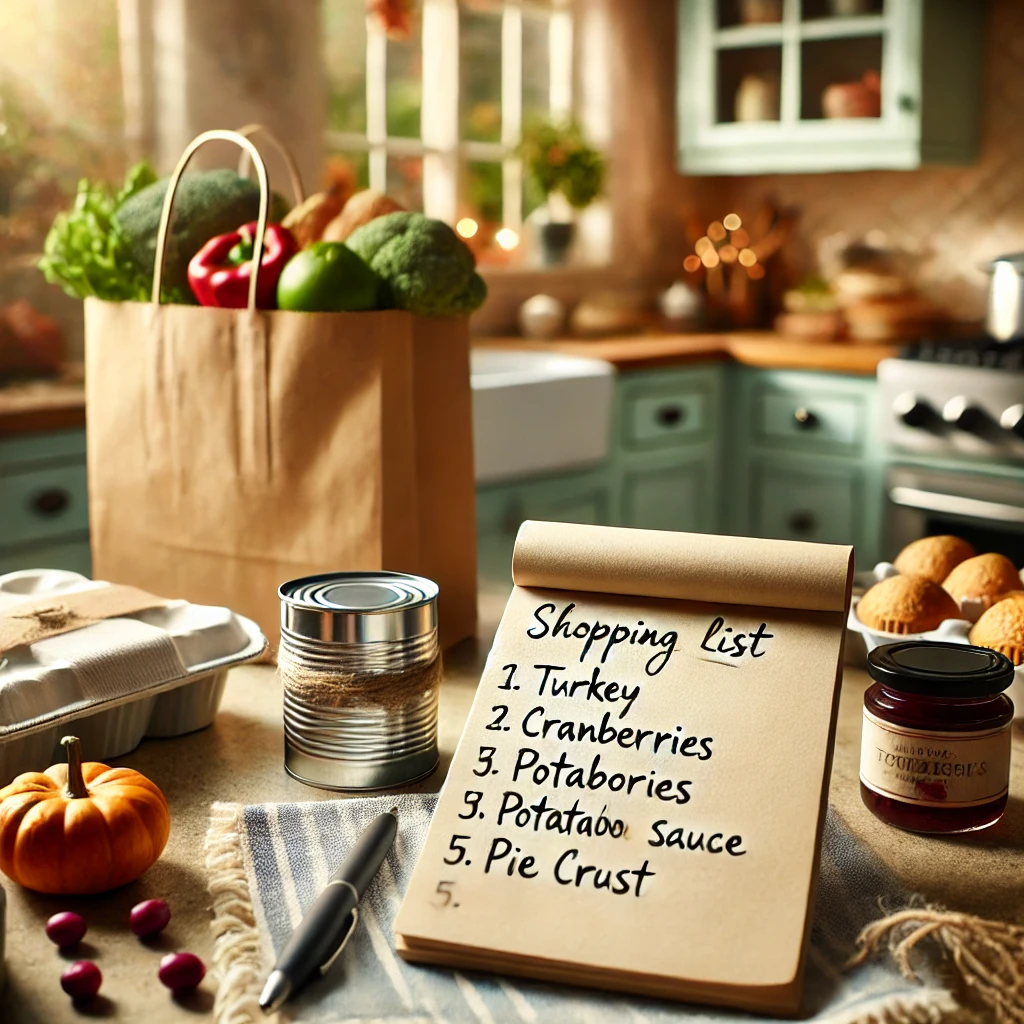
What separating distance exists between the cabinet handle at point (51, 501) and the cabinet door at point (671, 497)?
4.64ft

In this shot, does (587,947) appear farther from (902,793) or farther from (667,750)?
(902,793)

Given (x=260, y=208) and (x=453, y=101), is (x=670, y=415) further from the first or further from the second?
(x=260, y=208)

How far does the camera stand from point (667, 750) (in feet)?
2.23

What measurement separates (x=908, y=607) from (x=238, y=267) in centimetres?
63

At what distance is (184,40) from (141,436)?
6.58ft

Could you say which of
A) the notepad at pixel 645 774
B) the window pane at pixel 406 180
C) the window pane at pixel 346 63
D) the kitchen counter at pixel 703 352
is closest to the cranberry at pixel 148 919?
the notepad at pixel 645 774

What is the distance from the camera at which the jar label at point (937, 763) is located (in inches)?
29.1

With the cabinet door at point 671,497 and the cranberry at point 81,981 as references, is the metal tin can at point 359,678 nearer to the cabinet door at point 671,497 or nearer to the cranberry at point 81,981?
the cranberry at point 81,981

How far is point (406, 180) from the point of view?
3621 mm

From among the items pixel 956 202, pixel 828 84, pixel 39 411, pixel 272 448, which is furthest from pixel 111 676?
pixel 956 202

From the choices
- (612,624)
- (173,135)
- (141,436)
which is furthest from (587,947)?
(173,135)

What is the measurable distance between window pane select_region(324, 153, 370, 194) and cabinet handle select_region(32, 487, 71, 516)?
1.31 m

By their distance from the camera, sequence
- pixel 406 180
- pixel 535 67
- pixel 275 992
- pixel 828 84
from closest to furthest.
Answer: pixel 275 992
pixel 828 84
pixel 406 180
pixel 535 67

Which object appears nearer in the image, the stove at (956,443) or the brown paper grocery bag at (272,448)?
the brown paper grocery bag at (272,448)
